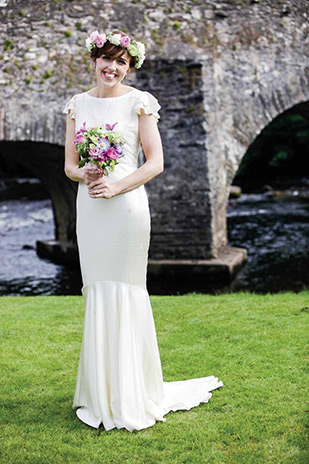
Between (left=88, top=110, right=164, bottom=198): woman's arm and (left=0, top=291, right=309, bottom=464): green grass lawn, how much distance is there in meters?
1.38

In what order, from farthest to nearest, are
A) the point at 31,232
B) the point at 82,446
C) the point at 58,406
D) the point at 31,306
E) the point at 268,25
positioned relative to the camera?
1. the point at 31,232
2. the point at 268,25
3. the point at 31,306
4. the point at 58,406
5. the point at 82,446

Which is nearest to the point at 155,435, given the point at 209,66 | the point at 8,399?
the point at 8,399

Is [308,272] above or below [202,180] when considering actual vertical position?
below

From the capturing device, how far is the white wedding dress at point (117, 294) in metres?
3.72

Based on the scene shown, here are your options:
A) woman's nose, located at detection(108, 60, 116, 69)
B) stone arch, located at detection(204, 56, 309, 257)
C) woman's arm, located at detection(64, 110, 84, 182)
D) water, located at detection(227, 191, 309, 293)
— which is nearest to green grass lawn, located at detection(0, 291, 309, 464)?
woman's arm, located at detection(64, 110, 84, 182)

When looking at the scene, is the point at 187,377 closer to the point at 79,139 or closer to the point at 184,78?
the point at 79,139

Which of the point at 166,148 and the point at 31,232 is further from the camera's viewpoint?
the point at 31,232

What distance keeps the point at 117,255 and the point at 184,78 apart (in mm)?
6473

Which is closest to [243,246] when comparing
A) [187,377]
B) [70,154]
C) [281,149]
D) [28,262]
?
[28,262]

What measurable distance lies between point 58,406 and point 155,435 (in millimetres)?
778

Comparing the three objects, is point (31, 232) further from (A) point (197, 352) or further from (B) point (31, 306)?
(A) point (197, 352)

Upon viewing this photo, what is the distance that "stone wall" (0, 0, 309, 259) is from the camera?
9.29 meters

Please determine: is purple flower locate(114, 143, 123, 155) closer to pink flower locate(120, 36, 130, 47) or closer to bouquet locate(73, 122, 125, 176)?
bouquet locate(73, 122, 125, 176)

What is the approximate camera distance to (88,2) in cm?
948
